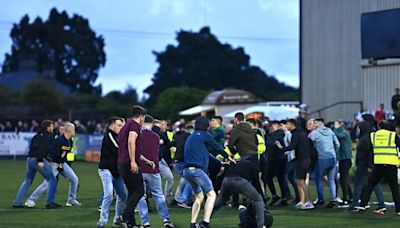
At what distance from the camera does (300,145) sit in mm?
20141

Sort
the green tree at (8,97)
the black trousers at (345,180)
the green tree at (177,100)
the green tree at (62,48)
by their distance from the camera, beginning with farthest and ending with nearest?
the green tree at (62,48)
the green tree at (177,100)
the green tree at (8,97)
the black trousers at (345,180)

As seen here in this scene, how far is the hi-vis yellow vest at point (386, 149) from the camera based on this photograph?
1812cm

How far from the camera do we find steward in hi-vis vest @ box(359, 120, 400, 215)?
18.1 metres

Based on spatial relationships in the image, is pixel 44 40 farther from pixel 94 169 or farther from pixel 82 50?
pixel 94 169

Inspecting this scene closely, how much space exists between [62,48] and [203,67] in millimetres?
16681

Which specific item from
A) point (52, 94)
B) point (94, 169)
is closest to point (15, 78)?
point (52, 94)

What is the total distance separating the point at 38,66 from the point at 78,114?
130 feet

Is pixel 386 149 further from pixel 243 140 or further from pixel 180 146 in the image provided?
pixel 180 146

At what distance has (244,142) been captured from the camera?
59.2 ft

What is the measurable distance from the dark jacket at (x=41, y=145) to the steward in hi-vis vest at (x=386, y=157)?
7.13 metres

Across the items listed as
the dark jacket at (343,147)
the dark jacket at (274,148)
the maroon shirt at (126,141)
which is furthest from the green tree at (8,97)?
the maroon shirt at (126,141)

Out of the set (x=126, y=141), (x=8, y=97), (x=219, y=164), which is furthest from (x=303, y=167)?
(x=8, y=97)

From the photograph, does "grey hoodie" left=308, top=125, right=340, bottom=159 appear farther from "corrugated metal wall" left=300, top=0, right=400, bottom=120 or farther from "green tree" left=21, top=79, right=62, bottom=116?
"green tree" left=21, top=79, right=62, bottom=116

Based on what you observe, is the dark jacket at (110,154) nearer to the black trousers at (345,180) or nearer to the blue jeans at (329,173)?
the blue jeans at (329,173)
